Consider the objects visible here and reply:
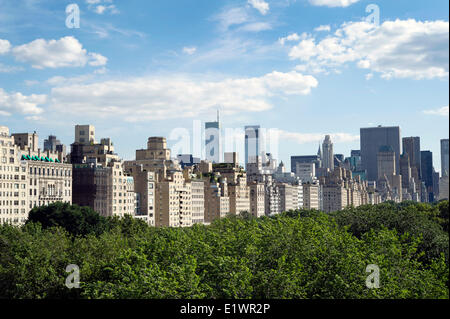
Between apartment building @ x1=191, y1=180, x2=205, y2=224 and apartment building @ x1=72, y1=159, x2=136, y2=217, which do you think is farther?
apartment building @ x1=191, y1=180, x2=205, y2=224

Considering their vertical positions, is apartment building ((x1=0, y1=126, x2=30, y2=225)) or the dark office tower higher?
the dark office tower

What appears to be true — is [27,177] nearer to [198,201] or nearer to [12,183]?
[12,183]

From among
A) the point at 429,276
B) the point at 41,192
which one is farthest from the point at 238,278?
the point at 41,192

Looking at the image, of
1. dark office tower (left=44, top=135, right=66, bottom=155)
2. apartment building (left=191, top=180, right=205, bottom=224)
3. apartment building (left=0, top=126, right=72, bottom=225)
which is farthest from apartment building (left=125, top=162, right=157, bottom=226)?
dark office tower (left=44, top=135, right=66, bottom=155)

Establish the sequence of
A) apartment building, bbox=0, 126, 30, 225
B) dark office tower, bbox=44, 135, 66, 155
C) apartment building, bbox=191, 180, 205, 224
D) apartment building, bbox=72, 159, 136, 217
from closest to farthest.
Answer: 1. apartment building, bbox=0, 126, 30, 225
2. apartment building, bbox=72, 159, 136, 217
3. dark office tower, bbox=44, 135, 66, 155
4. apartment building, bbox=191, 180, 205, 224

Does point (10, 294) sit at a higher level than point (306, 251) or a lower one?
lower

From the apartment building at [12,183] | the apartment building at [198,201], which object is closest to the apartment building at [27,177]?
the apartment building at [12,183]

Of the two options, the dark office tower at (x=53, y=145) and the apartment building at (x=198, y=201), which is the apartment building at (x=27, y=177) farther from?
the apartment building at (x=198, y=201)

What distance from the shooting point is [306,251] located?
37.3 m

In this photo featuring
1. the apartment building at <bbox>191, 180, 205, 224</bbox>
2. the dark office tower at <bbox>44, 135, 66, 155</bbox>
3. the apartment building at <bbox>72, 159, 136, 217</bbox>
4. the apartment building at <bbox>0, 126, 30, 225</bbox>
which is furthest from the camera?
the apartment building at <bbox>191, 180, 205, 224</bbox>

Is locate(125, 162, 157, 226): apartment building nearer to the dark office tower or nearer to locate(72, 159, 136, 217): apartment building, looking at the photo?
locate(72, 159, 136, 217): apartment building
